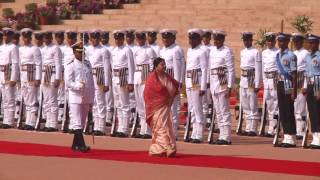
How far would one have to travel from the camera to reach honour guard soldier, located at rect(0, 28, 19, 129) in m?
Answer: 22.2

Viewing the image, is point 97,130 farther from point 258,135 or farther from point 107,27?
point 107,27

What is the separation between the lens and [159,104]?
679 inches

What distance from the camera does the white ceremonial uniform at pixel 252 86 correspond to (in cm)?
2114

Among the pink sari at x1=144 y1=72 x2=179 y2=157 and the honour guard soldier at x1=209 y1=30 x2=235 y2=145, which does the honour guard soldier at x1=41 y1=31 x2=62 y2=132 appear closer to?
the honour guard soldier at x1=209 y1=30 x2=235 y2=145

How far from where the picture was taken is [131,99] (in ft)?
69.8

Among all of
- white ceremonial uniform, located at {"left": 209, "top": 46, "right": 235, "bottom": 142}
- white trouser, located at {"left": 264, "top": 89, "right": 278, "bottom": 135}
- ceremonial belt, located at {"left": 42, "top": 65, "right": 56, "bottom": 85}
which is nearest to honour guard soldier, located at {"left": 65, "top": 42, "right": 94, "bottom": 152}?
white ceremonial uniform, located at {"left": 209, "top": 46, "right": 235, "bottom": 142}

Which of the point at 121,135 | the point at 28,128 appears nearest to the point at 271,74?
the point at 121,135

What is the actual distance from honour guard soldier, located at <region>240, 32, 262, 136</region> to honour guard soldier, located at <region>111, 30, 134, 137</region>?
2.52 meters

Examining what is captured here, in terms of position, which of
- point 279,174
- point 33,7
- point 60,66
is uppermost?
point 33,7

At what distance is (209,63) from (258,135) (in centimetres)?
253

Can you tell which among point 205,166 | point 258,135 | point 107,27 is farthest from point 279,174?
point 107,27

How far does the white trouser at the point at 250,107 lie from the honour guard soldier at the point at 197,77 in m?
2.02

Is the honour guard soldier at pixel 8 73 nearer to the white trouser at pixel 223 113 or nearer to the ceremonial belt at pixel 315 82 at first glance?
the white trouser at pixel 223 113

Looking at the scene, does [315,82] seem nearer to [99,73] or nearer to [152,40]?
[152,40]
